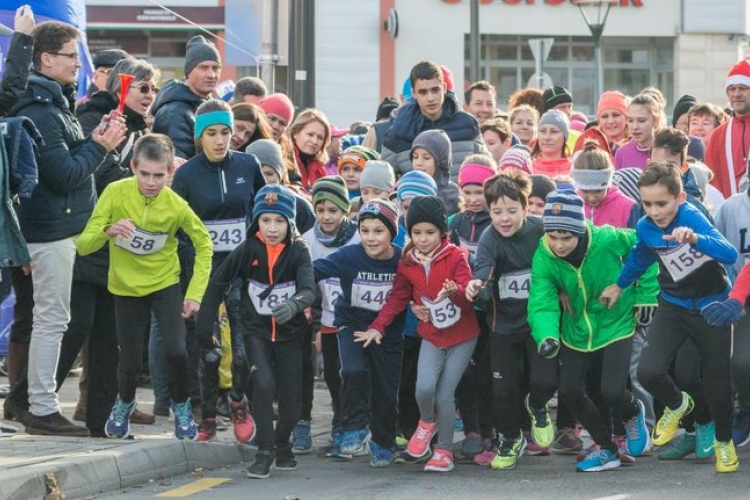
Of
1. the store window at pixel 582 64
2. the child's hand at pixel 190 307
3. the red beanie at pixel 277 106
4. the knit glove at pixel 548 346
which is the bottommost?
the knit glove at pixel 548 346

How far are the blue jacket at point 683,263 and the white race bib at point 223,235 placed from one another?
2.41 m

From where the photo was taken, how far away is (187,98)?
11.8 metres

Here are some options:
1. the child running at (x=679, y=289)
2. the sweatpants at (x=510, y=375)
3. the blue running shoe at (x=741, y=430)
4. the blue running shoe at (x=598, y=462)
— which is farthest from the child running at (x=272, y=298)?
the blue running shoe at (x=741, y=430)

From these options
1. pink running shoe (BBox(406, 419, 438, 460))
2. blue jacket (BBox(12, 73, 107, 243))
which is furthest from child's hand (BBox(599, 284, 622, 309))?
blue jacket (BBox(12, 73, 107, 243))

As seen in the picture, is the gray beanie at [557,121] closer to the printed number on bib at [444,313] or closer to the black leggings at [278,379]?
the printed number on bib at [444,313]

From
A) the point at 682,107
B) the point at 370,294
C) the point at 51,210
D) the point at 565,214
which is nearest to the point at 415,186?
the point at 370,294

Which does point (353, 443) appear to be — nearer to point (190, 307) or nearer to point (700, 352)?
point (190, 307)

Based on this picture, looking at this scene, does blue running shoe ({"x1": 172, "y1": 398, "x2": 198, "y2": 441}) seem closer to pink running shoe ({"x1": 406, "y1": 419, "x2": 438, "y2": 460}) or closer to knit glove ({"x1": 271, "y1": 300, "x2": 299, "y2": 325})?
knit glove ({"x1": 271, "y1": 300, "x2": 299, "y2": 325})

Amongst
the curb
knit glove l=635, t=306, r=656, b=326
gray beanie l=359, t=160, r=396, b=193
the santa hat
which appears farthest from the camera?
the santa hat

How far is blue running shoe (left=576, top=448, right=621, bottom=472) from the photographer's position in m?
Answer: 9.90

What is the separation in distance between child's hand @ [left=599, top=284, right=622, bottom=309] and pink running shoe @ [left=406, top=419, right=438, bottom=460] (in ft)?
4.15

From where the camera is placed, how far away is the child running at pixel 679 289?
9711 mm

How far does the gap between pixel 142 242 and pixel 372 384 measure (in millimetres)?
1620

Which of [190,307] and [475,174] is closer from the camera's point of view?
[190,307]
